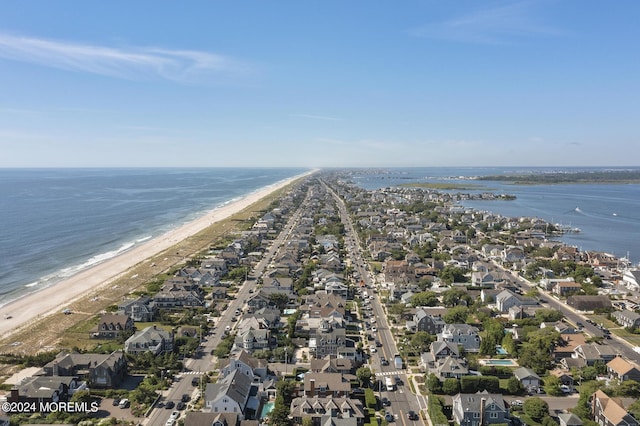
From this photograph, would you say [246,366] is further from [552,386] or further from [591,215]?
[591,215]

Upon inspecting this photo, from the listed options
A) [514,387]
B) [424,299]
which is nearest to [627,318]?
[424,299]

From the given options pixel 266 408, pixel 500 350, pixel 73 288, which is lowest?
pixel 500 350

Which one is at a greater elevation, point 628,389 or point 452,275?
point 452,275

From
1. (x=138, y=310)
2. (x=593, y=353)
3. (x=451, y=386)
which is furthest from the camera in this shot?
(x=138, y=310)

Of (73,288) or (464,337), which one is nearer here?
(464,337)

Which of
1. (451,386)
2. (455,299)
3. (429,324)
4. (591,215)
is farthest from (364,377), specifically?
(591,215)

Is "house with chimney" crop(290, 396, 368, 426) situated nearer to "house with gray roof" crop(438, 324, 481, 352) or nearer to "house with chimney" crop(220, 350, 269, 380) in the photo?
"house with chimney" crop(220, 350, 269, 380)

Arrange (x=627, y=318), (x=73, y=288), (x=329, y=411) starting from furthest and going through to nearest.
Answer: (x=73, y=288) → (x=627, y=318) → (x=329, y=411)

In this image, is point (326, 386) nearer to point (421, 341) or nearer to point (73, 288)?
point (421, 341)
